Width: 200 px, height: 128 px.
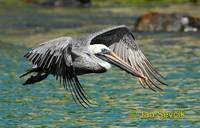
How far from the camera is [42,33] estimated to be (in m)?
26.9

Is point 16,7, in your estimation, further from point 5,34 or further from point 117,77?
point 117,77

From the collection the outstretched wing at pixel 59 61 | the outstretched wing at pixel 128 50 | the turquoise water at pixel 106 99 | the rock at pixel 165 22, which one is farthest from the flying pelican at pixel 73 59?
the rock at pixel 165 22

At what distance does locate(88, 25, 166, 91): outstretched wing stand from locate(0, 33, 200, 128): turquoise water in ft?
2.24

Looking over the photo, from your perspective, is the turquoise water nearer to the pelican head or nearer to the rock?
the pelican head

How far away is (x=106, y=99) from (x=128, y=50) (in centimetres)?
170

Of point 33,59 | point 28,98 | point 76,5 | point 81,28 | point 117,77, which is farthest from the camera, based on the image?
point 76,5

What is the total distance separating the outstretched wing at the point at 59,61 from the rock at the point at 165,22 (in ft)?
53.6

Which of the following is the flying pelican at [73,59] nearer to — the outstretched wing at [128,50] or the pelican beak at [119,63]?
the pelican beak at [119,63]

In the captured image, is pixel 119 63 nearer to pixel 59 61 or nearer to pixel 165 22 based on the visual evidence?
pixel 59 61

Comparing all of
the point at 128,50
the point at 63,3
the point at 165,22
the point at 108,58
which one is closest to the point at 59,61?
the point at 108,58

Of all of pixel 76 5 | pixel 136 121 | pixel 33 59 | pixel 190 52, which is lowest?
pixel 76 5

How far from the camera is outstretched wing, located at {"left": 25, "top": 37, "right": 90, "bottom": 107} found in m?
9.86

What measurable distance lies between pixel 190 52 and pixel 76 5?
21220mm

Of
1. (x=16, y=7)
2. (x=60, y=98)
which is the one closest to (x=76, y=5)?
(x=16, y=7)
